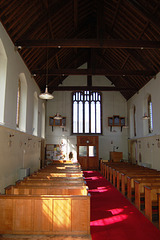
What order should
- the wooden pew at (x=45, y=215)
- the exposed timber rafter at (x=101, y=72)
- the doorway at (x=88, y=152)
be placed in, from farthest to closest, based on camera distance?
the doorway at (x=88, y=152) < the exposed timber rafter at (x=101, y=72) < the wooden pew at (x=45, y=215)

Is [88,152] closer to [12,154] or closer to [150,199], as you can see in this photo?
[12,154]

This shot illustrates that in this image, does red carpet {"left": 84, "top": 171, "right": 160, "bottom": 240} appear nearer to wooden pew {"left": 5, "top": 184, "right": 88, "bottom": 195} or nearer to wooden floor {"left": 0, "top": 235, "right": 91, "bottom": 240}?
wooden floor {"left": 0, "top": 235, "right": 91, "bottom": 240}

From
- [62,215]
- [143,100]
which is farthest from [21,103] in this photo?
[143,100]

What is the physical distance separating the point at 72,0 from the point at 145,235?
29.4ft

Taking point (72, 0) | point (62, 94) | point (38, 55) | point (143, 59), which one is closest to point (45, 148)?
point (62, 94)

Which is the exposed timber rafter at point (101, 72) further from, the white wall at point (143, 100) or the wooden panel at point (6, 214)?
the wooden panel at point (6, 214)

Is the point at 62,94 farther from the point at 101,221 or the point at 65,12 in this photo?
the point at 101,221

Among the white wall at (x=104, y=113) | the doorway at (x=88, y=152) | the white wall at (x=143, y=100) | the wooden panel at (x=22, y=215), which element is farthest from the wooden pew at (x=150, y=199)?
the white wall at (x=104, y=113)

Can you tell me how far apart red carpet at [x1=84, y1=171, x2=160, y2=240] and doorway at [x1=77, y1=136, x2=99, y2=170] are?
905cm

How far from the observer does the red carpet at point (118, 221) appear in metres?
4.52

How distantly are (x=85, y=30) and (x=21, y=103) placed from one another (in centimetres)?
637

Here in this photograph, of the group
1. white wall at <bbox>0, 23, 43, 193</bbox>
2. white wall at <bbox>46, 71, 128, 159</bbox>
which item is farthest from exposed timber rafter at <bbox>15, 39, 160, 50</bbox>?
white wall at <bbox>46, 71, 128, 159</bbox>

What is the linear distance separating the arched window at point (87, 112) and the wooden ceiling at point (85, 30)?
173 inches

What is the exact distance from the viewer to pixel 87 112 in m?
17.9
